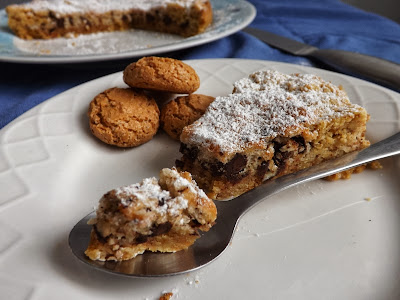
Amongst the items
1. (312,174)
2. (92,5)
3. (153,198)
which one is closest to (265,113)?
(312,174)

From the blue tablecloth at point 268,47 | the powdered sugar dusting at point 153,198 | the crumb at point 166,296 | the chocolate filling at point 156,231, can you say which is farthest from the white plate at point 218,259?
the blue tablecloth at point 268,47

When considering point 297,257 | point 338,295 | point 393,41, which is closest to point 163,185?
point 297,257

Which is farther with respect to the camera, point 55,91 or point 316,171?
point 55,91

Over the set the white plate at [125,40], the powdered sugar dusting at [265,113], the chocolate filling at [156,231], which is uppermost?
the powdered sugar dusting at [265,113]

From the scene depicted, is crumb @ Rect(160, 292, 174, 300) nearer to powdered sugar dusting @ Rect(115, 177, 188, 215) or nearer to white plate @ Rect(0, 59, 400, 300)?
white plate @ Rect(0, 59, 400, 300)

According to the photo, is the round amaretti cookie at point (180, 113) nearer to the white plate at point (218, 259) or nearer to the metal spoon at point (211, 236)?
the white plate at point (218, 259)

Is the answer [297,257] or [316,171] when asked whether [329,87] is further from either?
[297,257]
